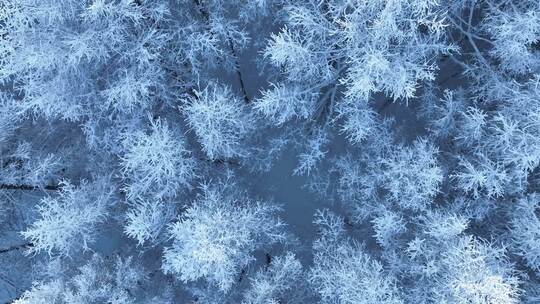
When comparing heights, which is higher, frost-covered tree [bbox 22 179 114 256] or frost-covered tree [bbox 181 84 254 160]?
frost-covered tree [bbox 181 84 254 160]

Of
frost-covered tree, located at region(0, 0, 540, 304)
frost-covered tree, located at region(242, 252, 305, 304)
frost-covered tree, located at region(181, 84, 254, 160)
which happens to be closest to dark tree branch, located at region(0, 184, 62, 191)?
frost-covered tree, located at region(0, 0, 540, 304)

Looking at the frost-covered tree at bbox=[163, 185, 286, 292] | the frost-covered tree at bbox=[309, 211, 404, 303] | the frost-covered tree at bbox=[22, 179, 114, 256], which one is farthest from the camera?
the frost-covered tree at bbox=[22, 179, 114, 256]

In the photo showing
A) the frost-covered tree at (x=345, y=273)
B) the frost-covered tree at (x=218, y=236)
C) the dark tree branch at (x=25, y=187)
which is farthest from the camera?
the dark tree branch at (x=25, y=187)

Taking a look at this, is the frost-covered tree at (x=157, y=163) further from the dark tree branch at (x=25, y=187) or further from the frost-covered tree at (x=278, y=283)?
the frost-covered tree at (x=278, y=283)

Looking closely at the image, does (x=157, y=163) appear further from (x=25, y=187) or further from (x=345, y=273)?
(x=345, y=273)

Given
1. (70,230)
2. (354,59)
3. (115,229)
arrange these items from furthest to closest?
(115,229)
(70,230)
(354,59)

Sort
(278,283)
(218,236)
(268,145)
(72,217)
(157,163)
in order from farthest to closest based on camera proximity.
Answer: (268,145)
(278,283)
(72,217)
(157,163)
(218,236)

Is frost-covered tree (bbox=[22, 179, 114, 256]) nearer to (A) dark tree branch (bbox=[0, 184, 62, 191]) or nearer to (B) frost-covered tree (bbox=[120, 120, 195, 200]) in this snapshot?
(A) dark tree branch (bbox=[0, 184, 62, 191])

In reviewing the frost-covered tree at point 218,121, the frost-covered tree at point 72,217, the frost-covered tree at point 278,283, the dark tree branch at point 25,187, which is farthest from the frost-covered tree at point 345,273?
the dark tree branch at point 25,187

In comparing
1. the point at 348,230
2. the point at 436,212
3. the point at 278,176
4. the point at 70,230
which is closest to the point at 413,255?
the point at 436,212

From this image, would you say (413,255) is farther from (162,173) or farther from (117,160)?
(117,160)

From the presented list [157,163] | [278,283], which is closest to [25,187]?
[157,163]
